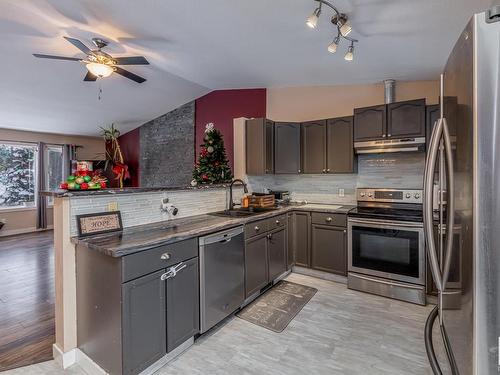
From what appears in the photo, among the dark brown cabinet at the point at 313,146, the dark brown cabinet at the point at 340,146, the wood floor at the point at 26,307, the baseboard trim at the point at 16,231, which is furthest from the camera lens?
the baseboard trim at the point at 16,231

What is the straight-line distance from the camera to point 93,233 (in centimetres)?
192

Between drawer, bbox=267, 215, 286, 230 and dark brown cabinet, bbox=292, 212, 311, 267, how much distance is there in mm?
279

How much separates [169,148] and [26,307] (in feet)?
14.4

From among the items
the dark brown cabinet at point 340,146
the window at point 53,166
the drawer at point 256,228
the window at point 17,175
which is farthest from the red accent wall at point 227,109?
the window at point 17,175

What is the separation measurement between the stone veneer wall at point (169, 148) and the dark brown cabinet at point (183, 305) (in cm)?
428

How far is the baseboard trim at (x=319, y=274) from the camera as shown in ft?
11.0

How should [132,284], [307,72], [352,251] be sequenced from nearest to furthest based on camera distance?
[132,284] < [352,251] < [307,72]

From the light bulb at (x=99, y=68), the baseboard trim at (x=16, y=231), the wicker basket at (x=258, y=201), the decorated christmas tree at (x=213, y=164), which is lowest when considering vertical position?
the baseboard trim at (x=16, y=231)

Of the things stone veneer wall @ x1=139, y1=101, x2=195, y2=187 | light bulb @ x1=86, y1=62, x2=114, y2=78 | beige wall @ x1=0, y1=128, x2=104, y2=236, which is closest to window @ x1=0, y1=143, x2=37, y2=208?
beige wall @ x1=0, y1=128, x2=104, y2=236

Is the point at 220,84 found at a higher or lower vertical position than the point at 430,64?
higher

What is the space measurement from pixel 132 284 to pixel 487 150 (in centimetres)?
181

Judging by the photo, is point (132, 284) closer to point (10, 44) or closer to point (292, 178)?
point (292, 178)

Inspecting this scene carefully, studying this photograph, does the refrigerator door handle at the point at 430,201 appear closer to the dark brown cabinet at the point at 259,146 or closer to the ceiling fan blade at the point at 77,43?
the dark brown cabinet at the point at 259,146

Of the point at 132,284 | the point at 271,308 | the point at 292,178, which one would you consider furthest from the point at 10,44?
the point at 271,308
